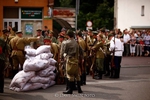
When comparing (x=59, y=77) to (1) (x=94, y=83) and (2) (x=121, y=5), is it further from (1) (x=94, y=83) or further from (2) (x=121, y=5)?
(2) (x=121, y=5)

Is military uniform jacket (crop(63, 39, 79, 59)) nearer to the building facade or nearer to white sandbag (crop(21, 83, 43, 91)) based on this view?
white sandbag (crop(21, 83, 43, 91))

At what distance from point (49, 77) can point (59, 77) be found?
61 cm

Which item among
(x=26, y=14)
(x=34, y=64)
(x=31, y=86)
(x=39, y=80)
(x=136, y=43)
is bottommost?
(x=31, y=86)

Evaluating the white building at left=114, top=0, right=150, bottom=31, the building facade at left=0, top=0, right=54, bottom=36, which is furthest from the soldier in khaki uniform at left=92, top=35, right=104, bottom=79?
the white building at left=114, top=0, right=150, bottom=31

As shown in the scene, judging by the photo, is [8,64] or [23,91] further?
[8,64]

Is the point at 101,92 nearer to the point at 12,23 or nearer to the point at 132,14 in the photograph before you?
the point at 12,23

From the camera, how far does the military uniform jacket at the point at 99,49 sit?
15.6 metres

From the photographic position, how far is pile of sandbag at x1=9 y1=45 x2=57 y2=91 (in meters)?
12.8

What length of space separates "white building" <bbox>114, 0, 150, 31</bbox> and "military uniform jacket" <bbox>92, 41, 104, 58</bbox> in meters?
Result: 33.8

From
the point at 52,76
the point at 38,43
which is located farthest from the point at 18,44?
the point at 52,76

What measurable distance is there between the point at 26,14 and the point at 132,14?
22.7 m

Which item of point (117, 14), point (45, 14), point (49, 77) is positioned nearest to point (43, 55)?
point (49, 77)

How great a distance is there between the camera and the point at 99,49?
15867mm

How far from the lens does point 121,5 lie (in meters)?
49.2
